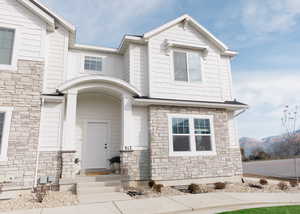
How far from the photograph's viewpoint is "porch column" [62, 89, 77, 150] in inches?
302

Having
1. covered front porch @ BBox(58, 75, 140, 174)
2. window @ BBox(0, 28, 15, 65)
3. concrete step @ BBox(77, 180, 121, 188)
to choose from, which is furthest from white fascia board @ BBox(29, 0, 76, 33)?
concrete step @ BBox(77, 180, 121, 188)

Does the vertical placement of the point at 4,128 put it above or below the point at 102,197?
above

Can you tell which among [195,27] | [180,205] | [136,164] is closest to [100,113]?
[136,164]

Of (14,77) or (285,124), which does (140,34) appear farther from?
(285,124)

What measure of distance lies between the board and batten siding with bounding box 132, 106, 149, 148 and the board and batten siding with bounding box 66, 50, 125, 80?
2590 mm

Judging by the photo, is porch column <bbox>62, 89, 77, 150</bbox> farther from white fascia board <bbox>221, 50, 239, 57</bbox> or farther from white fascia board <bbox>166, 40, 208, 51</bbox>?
white fascia board <bbox>221, 50, 239, 57</bbox>

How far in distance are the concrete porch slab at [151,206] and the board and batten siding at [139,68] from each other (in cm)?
510

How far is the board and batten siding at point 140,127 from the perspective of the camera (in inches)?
347

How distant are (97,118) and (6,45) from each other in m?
4.72

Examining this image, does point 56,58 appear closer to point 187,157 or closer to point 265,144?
point 187,157

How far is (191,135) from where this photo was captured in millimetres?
9352

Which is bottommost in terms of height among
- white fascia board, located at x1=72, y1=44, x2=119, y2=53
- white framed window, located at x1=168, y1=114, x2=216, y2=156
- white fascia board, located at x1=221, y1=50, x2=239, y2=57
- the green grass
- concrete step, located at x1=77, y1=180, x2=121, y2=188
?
the green grass

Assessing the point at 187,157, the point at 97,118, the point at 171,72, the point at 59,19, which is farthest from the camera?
the point at 171,72

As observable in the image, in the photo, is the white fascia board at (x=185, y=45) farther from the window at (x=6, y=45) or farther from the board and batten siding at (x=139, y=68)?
the window at (x=6, y=45)
